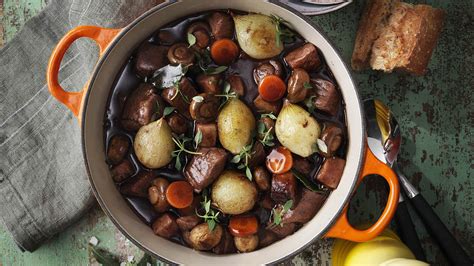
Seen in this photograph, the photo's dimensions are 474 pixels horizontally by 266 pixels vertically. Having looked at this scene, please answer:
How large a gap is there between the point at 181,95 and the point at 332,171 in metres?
0.62

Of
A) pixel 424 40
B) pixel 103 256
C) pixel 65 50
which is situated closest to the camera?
pixel 65 50

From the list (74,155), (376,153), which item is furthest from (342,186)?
(74,155)

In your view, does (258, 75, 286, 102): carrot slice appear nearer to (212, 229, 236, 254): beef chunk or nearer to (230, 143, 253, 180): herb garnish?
(230, 143, 253, 180): herb garnish

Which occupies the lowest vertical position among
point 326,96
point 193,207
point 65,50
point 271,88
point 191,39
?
point 193,207

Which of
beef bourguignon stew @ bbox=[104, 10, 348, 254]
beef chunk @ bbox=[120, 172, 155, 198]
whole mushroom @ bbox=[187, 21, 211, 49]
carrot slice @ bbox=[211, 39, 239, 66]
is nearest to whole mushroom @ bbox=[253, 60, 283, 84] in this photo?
beef bourguignon stew @ bbox=[104, 10, 348, 254]

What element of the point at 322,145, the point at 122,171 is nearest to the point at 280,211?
the point at 322,145

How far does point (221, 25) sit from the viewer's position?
223cm

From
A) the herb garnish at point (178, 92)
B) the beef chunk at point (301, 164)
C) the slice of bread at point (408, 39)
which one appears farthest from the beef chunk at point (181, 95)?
the slice of bread at point (408, 39)

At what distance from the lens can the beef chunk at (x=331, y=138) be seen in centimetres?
219

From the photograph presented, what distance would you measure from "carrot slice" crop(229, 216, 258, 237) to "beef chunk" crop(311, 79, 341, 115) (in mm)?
491

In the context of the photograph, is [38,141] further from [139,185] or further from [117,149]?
[139,185]

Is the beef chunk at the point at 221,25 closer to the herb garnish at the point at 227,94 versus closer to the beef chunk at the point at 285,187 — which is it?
the herb garnish at the point at 227,94

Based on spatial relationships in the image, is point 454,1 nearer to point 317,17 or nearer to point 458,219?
point 317,17

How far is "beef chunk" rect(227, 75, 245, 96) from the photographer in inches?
87.4
